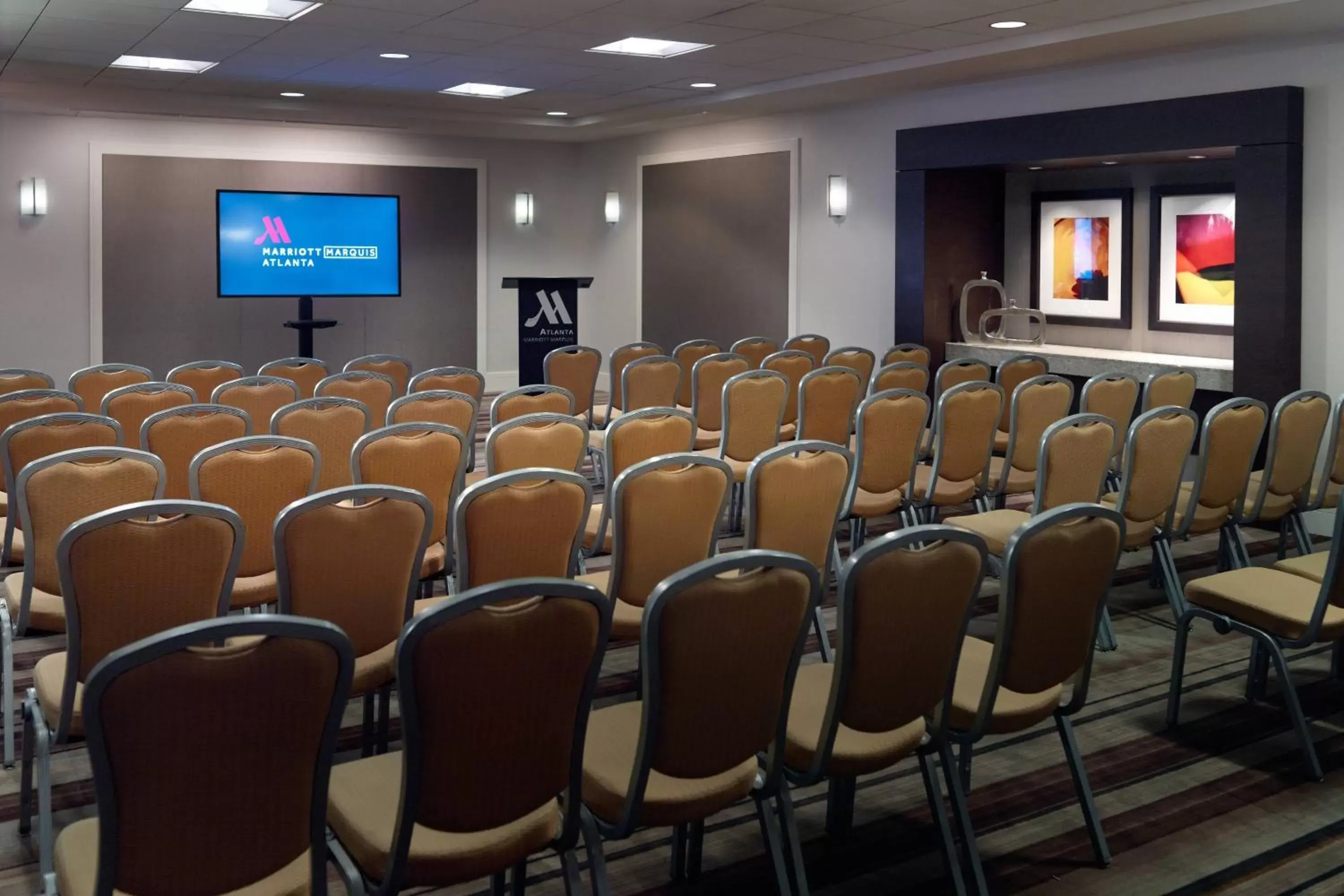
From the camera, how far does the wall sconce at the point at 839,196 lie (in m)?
11.9

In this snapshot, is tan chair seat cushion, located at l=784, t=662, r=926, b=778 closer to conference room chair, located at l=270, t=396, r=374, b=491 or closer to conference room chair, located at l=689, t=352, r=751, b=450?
conference room chair, located at l=270, t=396, r=374, b=491

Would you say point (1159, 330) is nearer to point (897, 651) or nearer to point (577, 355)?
point (577, 355)

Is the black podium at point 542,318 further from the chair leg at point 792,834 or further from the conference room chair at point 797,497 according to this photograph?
the chair leg at point 792,834

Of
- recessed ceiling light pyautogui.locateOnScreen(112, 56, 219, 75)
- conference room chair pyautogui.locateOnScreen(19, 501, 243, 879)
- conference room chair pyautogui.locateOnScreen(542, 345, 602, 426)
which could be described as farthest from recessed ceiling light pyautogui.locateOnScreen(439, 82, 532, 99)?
conference room chair pyautogui.locateOnScreen(19, 501, 243, 879)

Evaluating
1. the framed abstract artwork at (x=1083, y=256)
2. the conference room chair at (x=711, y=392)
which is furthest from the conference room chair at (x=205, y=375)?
the framed abstract artwork at (x=1083, y=256)

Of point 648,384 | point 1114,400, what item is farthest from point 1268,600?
point 648,384

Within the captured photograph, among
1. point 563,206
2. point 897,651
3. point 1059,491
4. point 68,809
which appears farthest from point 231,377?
point 563,206

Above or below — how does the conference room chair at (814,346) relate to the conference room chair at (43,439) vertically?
above

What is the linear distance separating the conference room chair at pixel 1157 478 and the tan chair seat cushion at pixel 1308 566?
1.95 ft

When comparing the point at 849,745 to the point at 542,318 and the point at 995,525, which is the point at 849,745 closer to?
the point at 995,525

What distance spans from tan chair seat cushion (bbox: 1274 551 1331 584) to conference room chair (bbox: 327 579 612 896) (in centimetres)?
319

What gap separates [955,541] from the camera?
2.98 meters

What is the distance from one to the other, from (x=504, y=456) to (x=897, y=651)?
8.33 feet

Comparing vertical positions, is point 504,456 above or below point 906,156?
below
